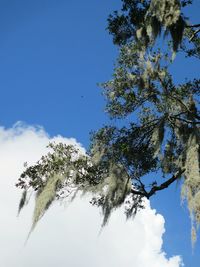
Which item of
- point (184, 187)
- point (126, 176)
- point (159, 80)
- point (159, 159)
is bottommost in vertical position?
point (184, 187)

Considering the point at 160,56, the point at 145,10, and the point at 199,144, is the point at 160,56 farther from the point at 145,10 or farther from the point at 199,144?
the point at 199,144

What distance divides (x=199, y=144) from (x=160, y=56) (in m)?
3.42

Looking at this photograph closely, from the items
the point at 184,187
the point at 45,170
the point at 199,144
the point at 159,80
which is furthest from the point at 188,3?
the point at 45,170

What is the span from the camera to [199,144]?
41.0ft

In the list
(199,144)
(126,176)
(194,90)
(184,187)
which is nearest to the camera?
(184,187)

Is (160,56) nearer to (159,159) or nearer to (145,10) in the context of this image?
(145,10)

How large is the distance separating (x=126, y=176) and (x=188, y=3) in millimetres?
5246

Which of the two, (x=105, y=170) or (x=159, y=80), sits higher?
(x=159, y=80)

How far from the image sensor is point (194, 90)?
574 inches

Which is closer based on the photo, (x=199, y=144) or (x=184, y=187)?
(x=184, y=187)

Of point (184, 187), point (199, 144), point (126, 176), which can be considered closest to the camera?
point (184, 187)

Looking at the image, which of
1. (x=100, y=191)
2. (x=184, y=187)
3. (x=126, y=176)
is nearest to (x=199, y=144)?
(x=184, y=187)

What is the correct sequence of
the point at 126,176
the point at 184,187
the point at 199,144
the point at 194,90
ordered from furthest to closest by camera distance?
the point at 194,90 → the point at 126,176 → the point at 199,144 → the point at 184,187

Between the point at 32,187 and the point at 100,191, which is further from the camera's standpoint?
the point at 32,187
